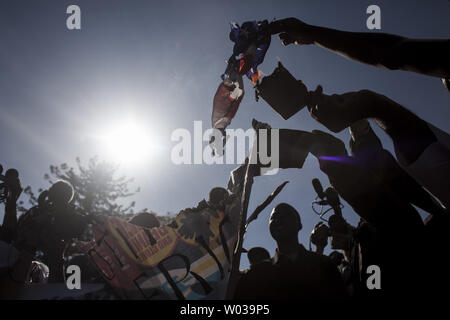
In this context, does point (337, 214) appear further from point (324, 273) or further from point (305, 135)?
point (305, 135)

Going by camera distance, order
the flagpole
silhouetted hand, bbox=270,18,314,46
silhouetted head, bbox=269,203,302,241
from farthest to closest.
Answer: silhouetted head, bbox=269,203,302,241, the flagpole, silhouetted hand, bbox=270,18,314,46

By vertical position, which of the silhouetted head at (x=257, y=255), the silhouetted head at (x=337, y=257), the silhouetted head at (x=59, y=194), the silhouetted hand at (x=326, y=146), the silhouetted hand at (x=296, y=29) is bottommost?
the silhouetted head at (x=257, y=255)

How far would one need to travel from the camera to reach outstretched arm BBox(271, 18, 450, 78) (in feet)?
3.26

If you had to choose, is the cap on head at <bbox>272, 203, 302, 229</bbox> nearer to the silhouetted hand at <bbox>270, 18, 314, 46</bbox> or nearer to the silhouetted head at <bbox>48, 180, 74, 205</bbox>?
the silhouetted hand at <bbox>270, 18, 314, 46</bbox>

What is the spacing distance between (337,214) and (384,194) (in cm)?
346

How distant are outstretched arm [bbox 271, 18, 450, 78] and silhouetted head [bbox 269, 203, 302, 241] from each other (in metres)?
2.15

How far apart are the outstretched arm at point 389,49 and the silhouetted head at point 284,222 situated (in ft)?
7.07

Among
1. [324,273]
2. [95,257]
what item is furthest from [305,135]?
[95,257]

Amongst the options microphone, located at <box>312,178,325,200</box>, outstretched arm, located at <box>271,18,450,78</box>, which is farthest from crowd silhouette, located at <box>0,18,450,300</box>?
microphone, located at <box>312,178,325,200</box>

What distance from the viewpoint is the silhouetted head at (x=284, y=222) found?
292 centimetres

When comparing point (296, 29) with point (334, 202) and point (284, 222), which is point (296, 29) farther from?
point (334, 202)

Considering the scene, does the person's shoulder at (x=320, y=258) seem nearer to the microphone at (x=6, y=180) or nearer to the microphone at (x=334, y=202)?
the microphone at (x=334, y=202)

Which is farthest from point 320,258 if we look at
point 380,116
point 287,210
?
point 380,116

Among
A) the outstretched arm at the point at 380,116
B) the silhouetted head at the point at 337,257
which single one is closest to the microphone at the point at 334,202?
the silhouetted head at the point at 337,257
